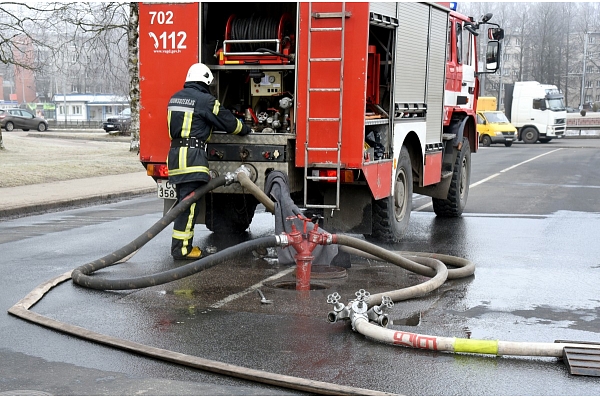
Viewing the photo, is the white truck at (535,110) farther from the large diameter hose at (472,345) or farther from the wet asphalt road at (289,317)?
the large diameter hose at (472,345)

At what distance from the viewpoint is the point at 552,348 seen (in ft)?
16.5

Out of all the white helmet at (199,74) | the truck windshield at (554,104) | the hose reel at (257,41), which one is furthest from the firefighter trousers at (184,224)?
the truck windshield at (554,104)

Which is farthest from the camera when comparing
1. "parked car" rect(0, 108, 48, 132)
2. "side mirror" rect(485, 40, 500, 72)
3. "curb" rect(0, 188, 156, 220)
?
"parked car" rect(0, 108, 48, 132)

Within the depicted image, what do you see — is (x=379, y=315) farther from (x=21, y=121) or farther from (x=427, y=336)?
(x=21, y=121)

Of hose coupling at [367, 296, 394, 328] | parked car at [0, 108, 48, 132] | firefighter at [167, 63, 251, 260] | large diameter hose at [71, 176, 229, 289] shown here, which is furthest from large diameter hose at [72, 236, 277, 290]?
parked car at [0, 108, 48, 132]

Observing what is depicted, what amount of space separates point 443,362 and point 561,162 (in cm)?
2152

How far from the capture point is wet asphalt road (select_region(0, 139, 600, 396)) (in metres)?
4.68

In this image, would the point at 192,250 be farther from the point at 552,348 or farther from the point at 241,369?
the point at 552,348

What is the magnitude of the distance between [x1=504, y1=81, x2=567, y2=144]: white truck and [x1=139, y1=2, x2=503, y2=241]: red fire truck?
3119cm

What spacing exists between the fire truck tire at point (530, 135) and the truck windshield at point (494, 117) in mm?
2613

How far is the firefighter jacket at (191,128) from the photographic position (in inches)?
323

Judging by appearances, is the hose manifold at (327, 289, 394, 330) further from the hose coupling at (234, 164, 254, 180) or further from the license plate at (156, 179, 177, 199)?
the license plate at (156, 179, 177, 199)

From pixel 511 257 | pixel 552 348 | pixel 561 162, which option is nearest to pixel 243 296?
pixel 552 348

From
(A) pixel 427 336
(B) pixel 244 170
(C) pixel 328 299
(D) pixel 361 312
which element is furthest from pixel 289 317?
(B) pixel 244 170
